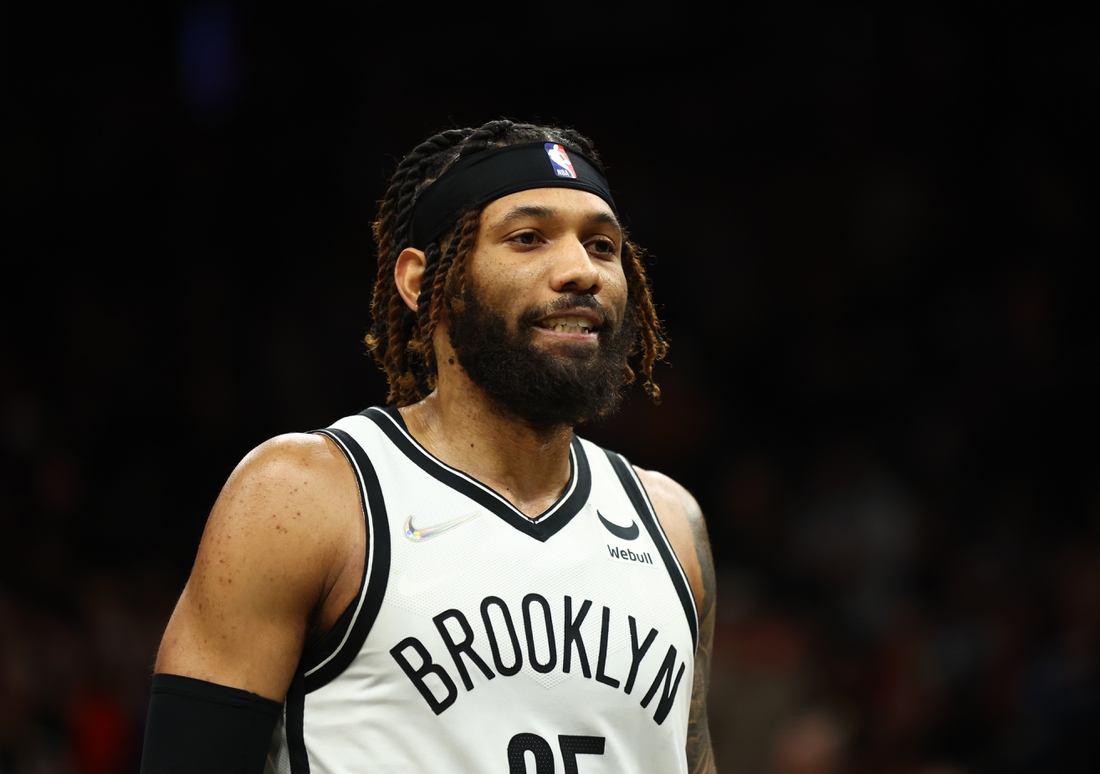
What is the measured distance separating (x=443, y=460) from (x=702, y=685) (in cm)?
82

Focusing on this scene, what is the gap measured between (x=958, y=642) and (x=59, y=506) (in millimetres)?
4954

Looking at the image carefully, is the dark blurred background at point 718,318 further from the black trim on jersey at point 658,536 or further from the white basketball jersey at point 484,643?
the white basketball jersey at point 484,643

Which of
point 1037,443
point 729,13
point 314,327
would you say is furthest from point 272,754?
point 729,13

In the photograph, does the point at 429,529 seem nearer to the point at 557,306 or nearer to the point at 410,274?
the point at 557,306

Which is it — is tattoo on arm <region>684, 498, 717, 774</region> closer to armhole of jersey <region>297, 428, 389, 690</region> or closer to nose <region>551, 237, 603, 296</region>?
nose <region>551, 237, 603, 296</region>

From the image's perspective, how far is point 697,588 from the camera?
288 centimetres

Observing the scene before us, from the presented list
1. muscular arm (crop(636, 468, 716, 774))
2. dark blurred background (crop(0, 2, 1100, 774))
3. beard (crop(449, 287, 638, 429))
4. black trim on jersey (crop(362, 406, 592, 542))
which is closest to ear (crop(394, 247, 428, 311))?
beard (crop(449, 287, 638, 429))

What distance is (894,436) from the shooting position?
23.7ft

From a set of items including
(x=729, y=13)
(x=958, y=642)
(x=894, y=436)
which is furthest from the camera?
(x=729, y=13)

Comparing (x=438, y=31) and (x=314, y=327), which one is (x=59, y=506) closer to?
(x=314, y=327)

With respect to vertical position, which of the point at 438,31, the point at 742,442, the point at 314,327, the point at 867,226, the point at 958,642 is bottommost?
the point at 958,642

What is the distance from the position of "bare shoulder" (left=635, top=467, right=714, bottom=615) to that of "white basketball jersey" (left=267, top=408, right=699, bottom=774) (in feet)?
0.43

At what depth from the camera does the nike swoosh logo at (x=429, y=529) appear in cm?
242

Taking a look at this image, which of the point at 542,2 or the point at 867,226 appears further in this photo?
the point at 542,2
